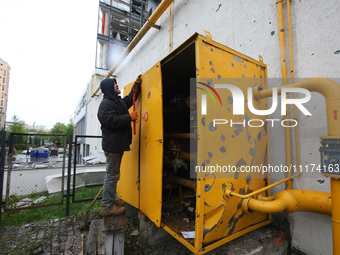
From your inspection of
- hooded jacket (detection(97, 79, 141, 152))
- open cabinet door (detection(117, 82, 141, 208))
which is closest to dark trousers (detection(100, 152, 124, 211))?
hooded jacket (detection(97, 79, 141, 152))

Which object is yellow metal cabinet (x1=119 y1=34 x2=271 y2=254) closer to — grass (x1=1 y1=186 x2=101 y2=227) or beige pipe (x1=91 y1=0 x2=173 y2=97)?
grass (x1=1 y1=186 x2=101 y2=227)

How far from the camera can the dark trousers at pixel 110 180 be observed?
2.11 metres

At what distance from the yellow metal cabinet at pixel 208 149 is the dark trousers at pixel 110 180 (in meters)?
0.28

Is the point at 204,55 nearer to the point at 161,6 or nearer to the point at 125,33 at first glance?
the point at 161,6

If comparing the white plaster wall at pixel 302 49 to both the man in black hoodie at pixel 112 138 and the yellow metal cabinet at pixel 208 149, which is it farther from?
the man in black hoodie at pixel 112 138

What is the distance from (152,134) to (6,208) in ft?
11.3

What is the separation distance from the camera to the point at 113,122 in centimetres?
203

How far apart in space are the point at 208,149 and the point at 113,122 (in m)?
1.20

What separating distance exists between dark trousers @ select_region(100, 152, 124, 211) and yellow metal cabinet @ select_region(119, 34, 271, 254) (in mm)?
278

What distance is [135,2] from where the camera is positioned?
15.1m

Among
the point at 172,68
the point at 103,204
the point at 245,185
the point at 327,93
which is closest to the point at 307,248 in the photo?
the point at 245,185

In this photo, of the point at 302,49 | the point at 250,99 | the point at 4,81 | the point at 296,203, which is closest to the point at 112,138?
the point at 250,99

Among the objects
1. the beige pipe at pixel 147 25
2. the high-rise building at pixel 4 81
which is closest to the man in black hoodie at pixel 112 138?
the beige pipe at pixel 147 25

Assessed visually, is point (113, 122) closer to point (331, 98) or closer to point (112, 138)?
point (112, 138)
